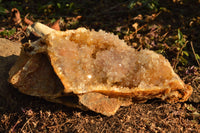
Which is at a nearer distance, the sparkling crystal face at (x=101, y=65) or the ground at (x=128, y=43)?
the sparkling crystal face at (x=101, y=65)

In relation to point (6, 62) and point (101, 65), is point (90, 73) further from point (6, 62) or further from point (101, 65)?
point (6, 62)

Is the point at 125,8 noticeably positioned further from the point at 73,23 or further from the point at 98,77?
the point at 98,77

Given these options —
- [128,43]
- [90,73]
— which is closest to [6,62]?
[90,73]

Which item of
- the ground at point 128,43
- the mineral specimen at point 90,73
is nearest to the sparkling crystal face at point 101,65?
the mineral specimen at point 90,73

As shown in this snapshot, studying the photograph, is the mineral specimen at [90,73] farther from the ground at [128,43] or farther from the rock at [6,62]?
the rock at [6,62]

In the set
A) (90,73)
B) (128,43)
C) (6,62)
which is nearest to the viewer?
(90,73)
